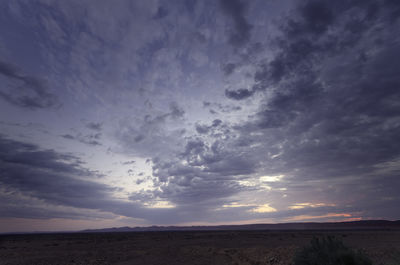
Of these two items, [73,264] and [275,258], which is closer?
[275,258]

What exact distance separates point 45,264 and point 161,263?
1168 cm

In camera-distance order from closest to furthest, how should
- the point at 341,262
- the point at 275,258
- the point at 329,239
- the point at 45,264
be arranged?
the point at 341,262
the point at 329,239
the point at 275,258
the point at 45,264

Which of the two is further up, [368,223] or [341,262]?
[368,223]

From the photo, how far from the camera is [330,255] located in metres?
10.7

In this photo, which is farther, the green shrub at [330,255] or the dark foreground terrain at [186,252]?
the dark foreground terrain at [186,252]

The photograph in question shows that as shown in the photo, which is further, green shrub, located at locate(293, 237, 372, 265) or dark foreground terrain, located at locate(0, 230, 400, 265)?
dark foreground terrain, located at locate(0, 230, 400, 265)

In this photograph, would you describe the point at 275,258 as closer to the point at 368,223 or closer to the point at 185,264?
the point at 185,264

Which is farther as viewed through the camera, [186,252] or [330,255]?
[186,252]

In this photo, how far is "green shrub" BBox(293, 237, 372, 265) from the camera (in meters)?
10.2

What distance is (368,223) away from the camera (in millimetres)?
199125

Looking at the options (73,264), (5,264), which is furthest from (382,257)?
(5,264)

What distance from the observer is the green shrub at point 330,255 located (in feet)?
33.4

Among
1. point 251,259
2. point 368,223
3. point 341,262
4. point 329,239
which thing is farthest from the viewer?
point 368,223

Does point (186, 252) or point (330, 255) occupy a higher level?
point (186, 252)
